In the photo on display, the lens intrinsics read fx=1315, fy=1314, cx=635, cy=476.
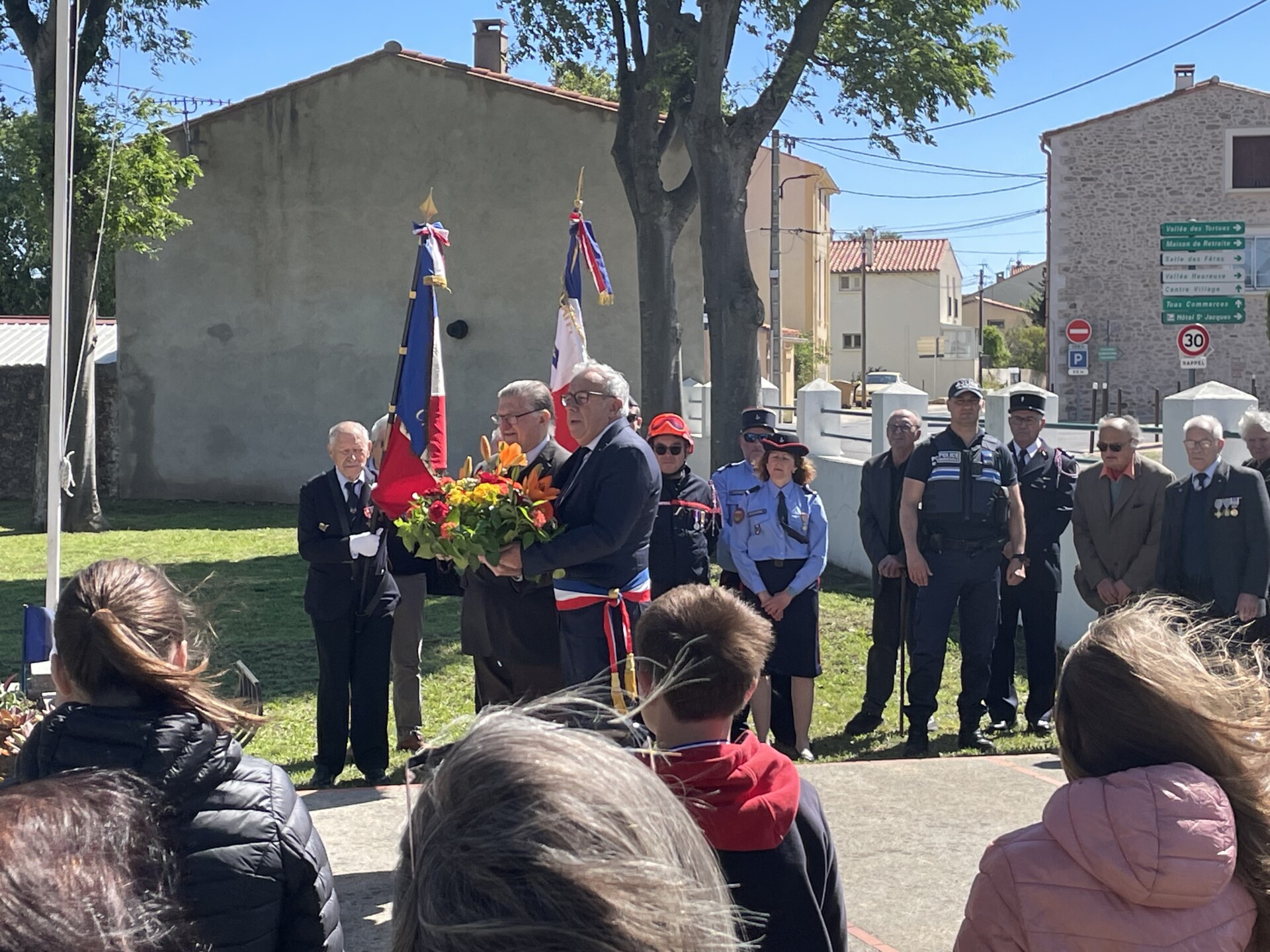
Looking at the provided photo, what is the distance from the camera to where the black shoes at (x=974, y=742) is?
743 centimetres

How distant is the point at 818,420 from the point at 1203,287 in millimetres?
8647

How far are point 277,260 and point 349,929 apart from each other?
66.7 feet

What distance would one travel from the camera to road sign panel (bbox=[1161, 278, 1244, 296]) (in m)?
19.6

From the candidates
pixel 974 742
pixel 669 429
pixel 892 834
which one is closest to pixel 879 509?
pixel 974 742

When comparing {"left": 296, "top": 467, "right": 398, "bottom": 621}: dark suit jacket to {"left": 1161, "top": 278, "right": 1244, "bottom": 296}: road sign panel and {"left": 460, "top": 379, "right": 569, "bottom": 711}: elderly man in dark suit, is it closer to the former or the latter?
{"left": 460, "top": 379, "right": 569, "bottom": 711}: elderly man in dark suit

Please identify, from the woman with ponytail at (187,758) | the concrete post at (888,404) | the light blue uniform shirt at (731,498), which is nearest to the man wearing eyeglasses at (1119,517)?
the light blue uniform shirt at (731,498)

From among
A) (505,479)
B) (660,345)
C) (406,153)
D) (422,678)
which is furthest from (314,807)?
(406,153)

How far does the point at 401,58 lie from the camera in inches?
902

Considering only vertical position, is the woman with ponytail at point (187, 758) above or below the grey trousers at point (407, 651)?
above

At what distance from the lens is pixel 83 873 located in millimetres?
1213

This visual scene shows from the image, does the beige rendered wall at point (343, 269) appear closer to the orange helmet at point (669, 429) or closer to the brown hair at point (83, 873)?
the orange helmet at point (669, 429)

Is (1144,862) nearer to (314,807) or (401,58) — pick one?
(314,807)

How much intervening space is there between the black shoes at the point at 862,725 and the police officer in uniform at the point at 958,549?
1.14 feet

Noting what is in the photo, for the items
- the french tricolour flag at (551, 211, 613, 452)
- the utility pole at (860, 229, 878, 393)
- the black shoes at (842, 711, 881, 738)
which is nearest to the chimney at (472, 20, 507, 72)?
the french tricolour flag at (551, 211, 613, 452)
